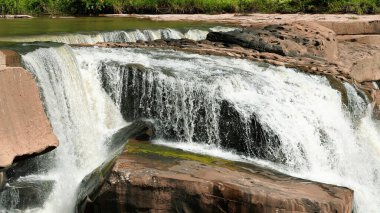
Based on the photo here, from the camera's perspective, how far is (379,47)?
15.0 m

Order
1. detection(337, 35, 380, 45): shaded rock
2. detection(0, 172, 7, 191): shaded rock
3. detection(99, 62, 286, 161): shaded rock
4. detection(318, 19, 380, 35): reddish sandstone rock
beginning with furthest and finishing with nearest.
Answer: detection(318, 19, 380, 35): reddish sandstone rock, detection(337, 35, 380, 45): shaded rock, detection(99, 62, 286, 161): shaded rock, detection(0, 172, 7, 191): shaded rock

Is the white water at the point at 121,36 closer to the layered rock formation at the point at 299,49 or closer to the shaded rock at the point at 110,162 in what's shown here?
the layered rock formation at the point at 299,49

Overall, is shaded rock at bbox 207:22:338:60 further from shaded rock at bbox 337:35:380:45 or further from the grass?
the grass

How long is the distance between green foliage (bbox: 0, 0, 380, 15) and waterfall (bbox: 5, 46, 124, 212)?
42.5 feet

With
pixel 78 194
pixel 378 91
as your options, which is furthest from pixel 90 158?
pixel 378 91

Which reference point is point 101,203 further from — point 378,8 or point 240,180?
point 378,8

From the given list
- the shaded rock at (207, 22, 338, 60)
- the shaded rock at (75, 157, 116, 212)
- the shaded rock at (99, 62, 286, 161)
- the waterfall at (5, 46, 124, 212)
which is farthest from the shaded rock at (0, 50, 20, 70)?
the shaded rock at (207, 22, 338, 60)

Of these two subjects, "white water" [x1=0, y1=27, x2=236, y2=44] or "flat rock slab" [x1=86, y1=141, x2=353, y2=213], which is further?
"white water" [x1=0, y1=27, x2=236, y2=44]

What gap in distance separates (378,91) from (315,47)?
76.8 inches

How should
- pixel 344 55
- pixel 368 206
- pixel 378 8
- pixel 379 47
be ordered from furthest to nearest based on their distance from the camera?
pixel 378 8, pixel 379 47, pixel 344 55, pixel 368 206

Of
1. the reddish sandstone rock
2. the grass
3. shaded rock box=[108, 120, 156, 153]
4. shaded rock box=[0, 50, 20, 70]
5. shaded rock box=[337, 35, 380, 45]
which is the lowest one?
shaded rock box=[108, 120, 156, 153]

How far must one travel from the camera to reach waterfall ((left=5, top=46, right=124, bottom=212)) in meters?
8.42

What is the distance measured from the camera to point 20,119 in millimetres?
7109

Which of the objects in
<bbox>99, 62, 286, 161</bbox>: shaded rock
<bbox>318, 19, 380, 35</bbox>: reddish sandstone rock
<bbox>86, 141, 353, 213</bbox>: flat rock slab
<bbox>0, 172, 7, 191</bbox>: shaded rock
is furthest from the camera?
<bbox>318, 19, 380, 35</bbox>: reddish sandstone rock
